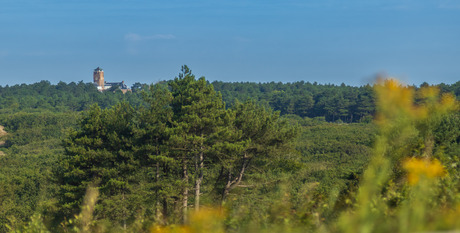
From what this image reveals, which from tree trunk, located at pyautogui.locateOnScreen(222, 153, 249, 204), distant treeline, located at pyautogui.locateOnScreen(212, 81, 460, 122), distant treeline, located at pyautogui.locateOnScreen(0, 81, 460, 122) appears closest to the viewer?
tree trunk, located at pyautogui.locateOnScreen(222, 153, 249, 204)

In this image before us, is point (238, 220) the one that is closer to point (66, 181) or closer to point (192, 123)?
point (192, 123)

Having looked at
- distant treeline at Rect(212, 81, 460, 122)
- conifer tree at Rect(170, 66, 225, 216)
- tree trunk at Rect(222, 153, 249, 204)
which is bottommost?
tree trunk at Rect(222, 153, 249, 204)

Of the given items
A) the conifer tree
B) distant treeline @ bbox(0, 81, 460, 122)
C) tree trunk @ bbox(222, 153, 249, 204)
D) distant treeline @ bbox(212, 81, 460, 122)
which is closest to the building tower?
distant treeline @ bbox(0, 81, 460, 122)

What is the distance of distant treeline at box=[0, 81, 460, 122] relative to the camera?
74.7 m

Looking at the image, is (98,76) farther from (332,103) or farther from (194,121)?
(194,121)

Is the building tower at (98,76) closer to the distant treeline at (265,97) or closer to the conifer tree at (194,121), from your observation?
the distant treeline at (265,97)

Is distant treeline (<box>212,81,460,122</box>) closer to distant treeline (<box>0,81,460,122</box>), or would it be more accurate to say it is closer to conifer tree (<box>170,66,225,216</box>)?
distant treeline (<box>0,81,460,122</box>)

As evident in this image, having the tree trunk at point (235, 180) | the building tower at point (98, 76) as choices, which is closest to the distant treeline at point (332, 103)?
the tree trunk at point (235, 180)

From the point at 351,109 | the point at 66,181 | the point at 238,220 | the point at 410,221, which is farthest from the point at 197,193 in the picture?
the point at 351,109

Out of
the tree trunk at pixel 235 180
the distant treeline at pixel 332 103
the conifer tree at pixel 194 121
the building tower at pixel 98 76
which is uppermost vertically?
the building tower at pixel 98 76

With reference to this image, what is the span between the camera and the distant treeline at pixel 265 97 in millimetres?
74688

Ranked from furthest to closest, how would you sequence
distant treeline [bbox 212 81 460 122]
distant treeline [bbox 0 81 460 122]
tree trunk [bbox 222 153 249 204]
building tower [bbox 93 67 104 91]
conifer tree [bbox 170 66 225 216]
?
building tower [bbox 93 67 104 91], distant treeline [bbox 0 81 460 122], distant treeline [bbox 212 81 460 122], tree trunk [bbox 222 153 249 204], conifer tree [bbox 170 66 225 216]

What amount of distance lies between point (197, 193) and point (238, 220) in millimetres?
15012

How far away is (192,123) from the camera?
59.6ft
